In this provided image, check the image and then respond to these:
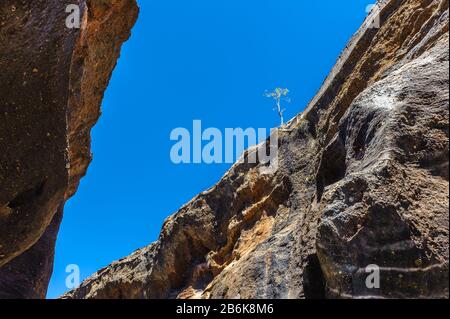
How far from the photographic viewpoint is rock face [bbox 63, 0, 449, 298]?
5147 mm

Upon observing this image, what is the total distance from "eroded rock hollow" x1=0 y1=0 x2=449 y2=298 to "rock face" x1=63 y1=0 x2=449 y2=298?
0.07 ft

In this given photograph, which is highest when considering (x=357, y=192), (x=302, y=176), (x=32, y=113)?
(x=32, y=113)

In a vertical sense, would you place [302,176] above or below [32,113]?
below

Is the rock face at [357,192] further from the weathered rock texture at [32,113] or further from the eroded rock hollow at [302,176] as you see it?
the weathered rock texture at [32,113]

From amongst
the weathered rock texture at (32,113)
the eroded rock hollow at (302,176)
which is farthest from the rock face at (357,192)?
the weathered rock texture at (32,113)

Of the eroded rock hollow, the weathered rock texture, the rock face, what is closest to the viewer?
the rock face

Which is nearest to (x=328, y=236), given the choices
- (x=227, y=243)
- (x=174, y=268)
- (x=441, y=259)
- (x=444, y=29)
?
(x=441, y=259)

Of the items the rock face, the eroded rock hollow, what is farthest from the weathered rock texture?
the rock face

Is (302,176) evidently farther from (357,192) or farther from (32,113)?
(32,113)

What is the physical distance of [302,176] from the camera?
10.2m

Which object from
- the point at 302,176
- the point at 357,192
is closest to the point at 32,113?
the point at 302,176

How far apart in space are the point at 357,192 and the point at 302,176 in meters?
4.60

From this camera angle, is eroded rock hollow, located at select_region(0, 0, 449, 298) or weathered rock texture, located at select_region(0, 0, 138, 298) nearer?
eroded rock hollow, located at select_region(0, 0, 449, 298)

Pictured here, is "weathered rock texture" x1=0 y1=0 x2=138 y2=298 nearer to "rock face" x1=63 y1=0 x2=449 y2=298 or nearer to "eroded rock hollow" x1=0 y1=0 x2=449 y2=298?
"eroded rock hollow" x1=0 y1=0 x2=449 y2=298
